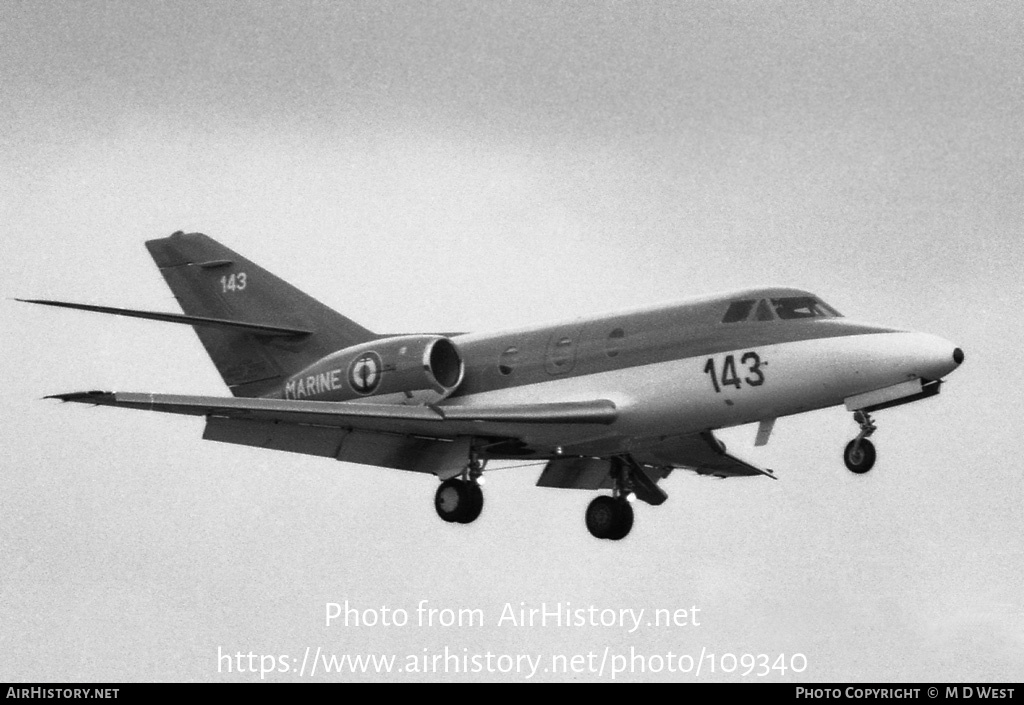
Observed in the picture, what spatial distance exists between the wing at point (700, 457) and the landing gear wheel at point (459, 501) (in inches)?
132

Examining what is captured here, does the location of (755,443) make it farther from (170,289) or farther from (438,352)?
(170,289)

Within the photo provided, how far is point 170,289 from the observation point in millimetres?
40969

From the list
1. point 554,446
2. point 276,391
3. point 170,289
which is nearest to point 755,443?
point 554,446

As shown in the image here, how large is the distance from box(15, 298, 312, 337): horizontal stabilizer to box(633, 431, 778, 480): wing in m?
7.75

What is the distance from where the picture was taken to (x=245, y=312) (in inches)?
1590

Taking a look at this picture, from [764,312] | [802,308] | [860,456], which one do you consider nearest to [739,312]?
[764,312]

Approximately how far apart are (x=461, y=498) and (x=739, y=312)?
6057 millimetres

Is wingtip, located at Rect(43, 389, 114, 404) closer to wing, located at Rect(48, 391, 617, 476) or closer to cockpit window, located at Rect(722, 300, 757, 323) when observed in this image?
wing, located at Rect(48, 391, 617, 476)

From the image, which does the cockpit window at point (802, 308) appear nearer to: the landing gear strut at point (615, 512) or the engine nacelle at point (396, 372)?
the landing gear strut at point (615, 512)

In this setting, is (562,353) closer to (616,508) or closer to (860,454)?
(616,508)

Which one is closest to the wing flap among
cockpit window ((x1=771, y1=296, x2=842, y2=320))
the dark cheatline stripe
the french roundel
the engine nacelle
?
the engine nacelle

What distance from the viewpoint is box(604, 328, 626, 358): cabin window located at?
33500 millimetres

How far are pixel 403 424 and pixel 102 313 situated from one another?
566 centimetres

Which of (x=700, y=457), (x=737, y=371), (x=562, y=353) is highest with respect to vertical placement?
(x=562, y=353)
